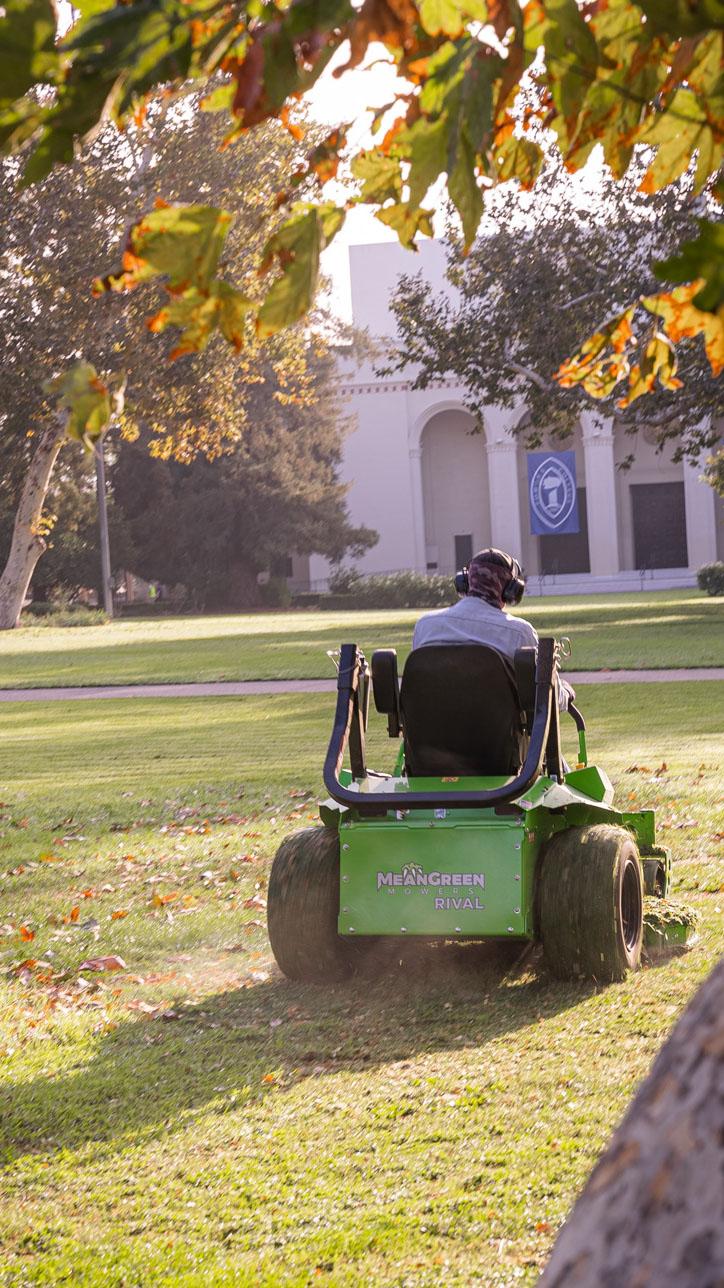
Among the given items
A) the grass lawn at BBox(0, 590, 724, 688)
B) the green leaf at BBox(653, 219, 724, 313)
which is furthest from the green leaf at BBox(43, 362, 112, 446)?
the grass lawn at BBox(0, 590, 724, 688)

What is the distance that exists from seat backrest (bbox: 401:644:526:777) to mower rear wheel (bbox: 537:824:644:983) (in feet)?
1.43

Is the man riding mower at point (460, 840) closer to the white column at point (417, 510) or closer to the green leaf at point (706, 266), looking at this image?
the green leaf at point (706, 266)

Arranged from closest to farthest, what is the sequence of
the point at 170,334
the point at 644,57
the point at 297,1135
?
the point at 644,57 → the point at 297,1135 → the point at 170,334

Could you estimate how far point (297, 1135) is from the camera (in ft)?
14.9

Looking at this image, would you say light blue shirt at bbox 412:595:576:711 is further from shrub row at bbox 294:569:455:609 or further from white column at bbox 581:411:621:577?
white column at bbox 581:411:621:577

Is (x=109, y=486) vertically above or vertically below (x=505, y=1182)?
above

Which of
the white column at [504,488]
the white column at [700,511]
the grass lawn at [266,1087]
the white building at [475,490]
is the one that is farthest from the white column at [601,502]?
the grass lawn at [266,1087]

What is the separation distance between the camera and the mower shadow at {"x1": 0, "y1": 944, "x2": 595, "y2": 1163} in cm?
483

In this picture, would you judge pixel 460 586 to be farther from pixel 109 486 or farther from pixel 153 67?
pixel 109 486

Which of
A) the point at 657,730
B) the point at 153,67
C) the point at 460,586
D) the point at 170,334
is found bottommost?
the point at 657,730

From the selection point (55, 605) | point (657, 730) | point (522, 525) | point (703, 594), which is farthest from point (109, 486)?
point (657, 730)

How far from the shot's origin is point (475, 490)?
73812mm

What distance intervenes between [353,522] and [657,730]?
57586mm

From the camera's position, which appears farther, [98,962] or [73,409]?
[98,962]
